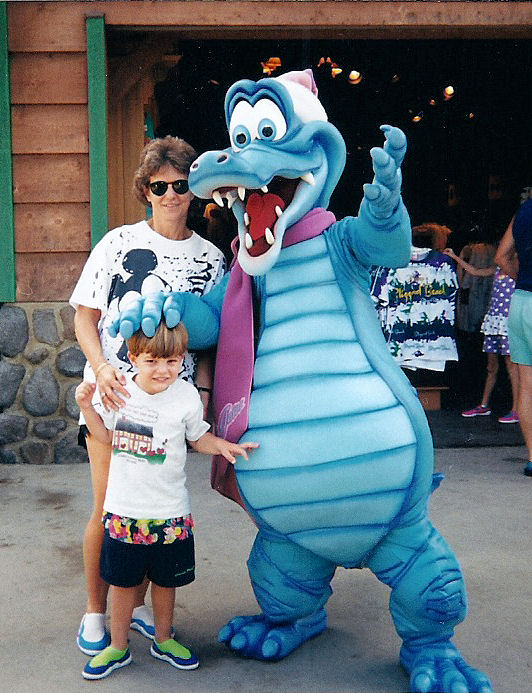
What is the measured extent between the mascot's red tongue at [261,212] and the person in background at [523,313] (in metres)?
2.69

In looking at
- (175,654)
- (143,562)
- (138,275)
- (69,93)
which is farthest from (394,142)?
(69,93)

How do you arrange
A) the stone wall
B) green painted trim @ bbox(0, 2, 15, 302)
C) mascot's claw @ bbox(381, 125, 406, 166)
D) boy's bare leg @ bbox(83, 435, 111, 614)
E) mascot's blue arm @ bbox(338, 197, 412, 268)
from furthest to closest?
the stone wall
green painted trim @ bbox(0, 2, 15, 302)
boy's bare leg @ bbox(83, 435, 111, 614)
mascot's blue arm @ bbox(338, 197, 412, 268)
mascot's claw @ bbox(381, 125, 406, 166)

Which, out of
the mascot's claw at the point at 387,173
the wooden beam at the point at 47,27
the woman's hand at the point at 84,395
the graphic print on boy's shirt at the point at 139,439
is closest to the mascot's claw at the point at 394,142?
the mascot's claw at the point at 387,173

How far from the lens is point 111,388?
2.81 m

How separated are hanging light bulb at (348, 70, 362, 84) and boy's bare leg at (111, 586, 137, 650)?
7.43 metres

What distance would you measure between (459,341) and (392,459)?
291 inches

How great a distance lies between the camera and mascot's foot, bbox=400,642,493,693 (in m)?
2.64

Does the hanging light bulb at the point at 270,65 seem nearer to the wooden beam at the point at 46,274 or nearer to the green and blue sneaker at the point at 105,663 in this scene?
the wooden beam at the point at 46,274

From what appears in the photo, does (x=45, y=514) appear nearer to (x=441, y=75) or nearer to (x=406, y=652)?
(x=406, y=652)

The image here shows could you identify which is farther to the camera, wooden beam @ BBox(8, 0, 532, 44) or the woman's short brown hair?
wooden beam @ BBox(8, 0, 532, 44)

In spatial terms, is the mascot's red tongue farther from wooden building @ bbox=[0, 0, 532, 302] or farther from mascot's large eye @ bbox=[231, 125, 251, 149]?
wooden building @ bbox=[0, 0, 532, 302]

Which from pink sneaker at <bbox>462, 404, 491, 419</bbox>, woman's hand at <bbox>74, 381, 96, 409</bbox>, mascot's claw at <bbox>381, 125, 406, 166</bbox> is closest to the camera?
mascot's claw at <bbox>381, 125, 406, 166</bbox>

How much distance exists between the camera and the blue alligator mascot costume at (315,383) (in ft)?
8.64

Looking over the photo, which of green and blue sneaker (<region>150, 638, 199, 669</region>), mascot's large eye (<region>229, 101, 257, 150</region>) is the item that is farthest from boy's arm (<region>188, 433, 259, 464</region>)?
mascot's large eye (<region>229, 101, 257, 150</region>)
